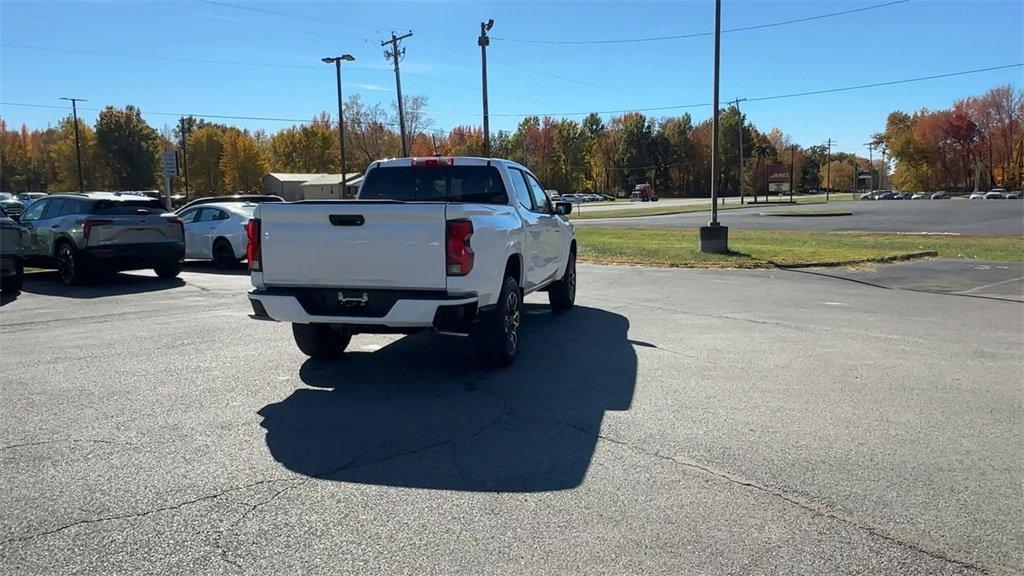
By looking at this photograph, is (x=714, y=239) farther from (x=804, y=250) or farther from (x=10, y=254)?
(x=10, y=254)

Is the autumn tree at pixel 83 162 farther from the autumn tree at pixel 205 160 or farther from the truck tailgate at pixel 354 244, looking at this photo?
the truck tailgate at pixel 354 244

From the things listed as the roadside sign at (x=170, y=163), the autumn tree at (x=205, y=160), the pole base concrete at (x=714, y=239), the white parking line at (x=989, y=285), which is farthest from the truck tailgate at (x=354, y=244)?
the autumn tree at (x=205, y=160)

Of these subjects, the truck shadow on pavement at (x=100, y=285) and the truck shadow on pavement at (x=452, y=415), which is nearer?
the truck shadow on pavement at (x=452, y=415)

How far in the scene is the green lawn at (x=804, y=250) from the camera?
56.3 ft

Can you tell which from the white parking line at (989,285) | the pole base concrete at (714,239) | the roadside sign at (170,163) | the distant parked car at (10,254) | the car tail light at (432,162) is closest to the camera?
the car tail light at (432,162)

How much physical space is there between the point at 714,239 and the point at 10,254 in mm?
15127

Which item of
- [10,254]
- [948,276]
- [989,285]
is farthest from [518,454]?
[948,276]

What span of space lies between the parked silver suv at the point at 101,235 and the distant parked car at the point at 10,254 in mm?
1030

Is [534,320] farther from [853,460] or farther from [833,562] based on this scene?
[833,562]

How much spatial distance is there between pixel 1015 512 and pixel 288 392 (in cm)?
499

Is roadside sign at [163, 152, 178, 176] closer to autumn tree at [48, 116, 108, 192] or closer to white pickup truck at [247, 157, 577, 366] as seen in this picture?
white pickup truck at [247, 157, 577, 366]

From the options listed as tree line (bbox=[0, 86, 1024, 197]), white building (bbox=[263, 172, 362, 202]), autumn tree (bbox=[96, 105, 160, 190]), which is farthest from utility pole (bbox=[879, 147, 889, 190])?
autumn tree (bbox=[96, 105, 160, 190])

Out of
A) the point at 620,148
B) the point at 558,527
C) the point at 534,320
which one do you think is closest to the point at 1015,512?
the point at 558,527

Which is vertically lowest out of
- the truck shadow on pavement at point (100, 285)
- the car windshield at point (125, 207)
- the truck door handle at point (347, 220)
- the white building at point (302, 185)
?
the truck shadow on pavement at point (100, 285)
